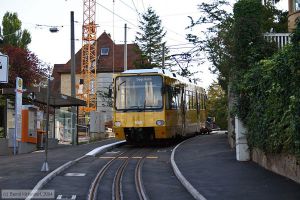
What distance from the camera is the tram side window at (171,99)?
84.9 feet

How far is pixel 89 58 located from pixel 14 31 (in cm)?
1851

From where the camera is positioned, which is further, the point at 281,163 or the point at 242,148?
the point at 242,148

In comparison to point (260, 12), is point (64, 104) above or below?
below

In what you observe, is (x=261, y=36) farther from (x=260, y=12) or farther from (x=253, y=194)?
(x=253, y=194)

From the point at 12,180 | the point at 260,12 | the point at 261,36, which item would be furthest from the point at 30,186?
the point at 260,12

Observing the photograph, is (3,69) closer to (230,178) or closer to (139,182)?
(139,182)

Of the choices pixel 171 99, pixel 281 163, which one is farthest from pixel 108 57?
pixel 281 163

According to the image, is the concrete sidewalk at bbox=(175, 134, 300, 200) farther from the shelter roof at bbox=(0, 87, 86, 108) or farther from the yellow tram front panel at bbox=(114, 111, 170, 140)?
the shelter roof at bbox=(0, 87, 86, 108)

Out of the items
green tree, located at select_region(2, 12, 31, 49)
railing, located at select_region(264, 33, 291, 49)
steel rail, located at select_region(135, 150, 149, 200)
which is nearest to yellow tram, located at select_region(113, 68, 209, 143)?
steel rail, located at select_region(135, 150, 149, 200)

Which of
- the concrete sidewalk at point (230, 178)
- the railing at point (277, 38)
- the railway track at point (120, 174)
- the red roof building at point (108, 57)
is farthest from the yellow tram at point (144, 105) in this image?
the red roof building at point (108, 57)

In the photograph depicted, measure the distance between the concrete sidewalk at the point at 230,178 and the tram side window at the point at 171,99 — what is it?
A: 5080 mm

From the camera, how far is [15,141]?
79.8 ft

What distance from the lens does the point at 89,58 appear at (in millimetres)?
81375

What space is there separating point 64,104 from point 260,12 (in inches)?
484
